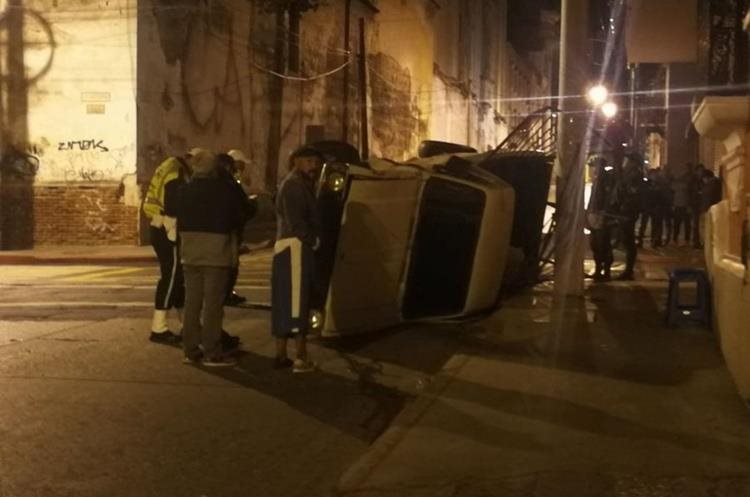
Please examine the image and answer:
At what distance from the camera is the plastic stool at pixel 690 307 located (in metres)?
9.35

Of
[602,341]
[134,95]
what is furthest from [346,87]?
[602,341]

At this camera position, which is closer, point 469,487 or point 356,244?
point 469,487

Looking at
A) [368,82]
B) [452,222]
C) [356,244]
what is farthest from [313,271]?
[368,82]

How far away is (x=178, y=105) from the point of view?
2322 cm


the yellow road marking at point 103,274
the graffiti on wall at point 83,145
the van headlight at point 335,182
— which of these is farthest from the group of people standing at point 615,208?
the graffiti on wall at point 83,145

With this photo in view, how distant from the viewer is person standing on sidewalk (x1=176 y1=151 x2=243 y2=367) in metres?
7.74

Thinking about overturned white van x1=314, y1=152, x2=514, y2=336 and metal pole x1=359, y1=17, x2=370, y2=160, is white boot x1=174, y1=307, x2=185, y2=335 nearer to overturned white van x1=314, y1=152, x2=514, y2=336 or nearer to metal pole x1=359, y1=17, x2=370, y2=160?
overturned white van x1=314, y1=152, x2=514, y2=336

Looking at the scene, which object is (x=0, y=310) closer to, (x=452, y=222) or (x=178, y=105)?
(x=452, y=222)

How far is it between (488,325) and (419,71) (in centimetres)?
3484

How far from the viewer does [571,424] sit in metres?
6.10

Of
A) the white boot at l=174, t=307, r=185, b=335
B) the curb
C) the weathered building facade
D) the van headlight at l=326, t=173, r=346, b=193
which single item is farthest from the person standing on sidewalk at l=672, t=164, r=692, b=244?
the curb

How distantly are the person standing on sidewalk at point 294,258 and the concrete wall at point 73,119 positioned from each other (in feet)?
48.9

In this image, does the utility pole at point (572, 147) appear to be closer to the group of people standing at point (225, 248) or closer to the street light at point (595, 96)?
the street light at point (595, 96)

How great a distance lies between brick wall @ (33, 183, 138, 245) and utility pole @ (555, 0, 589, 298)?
1301 centimetres
